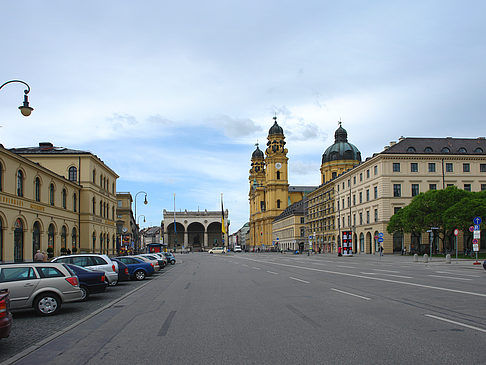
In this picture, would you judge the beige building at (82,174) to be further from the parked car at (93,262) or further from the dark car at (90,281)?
the dark car at (90,281)

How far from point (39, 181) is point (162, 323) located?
107ft

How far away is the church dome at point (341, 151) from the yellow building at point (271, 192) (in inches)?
1149

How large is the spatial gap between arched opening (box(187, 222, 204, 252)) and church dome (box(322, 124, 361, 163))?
244ft

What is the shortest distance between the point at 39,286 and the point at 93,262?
24.1 ft

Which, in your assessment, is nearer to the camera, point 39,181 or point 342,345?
point 342,345

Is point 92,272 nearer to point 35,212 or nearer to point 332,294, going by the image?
point 332,294

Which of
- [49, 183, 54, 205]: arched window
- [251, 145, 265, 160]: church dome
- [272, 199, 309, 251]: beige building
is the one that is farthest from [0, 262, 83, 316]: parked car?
[251, 145, 265, 160]: church dome

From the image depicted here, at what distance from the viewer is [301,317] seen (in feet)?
37.4

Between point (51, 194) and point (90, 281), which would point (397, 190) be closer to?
point (51, 194)

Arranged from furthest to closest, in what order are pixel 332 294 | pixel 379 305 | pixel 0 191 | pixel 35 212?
1. pixel 35 212
2. pixel 0 191
3. pixel 332 294
4. pixel 379 305

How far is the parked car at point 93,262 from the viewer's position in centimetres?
1986

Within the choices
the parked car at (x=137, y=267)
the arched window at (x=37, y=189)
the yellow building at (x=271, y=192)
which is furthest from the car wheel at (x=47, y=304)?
the yellow building at (x=271, y=192)

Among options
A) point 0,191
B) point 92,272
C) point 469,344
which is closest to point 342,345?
point 469,344

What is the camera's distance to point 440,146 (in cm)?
→ 7112
